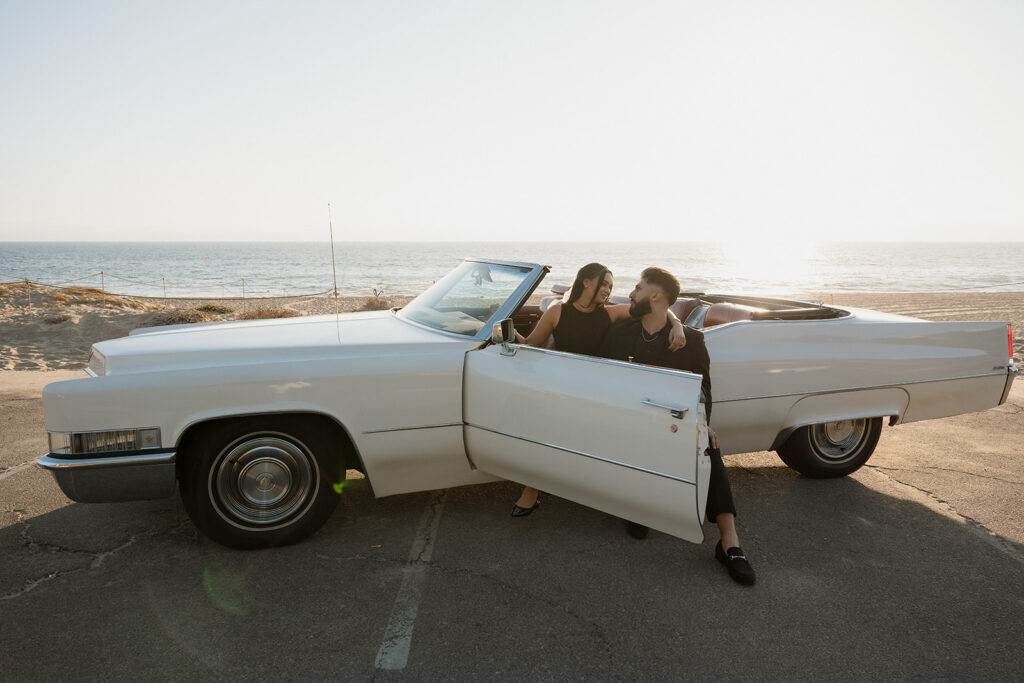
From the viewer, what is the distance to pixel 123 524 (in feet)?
12.9

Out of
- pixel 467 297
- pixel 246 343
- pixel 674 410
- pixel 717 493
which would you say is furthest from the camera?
pixel 467 297

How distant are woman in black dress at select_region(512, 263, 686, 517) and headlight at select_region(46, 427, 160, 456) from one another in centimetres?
205

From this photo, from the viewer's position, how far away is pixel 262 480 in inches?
140

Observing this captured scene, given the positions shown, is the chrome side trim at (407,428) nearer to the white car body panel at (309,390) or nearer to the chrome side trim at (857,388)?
the white car body panel at (309,390)

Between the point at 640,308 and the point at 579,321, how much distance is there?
433 millimetres

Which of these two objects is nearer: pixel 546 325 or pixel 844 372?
pixel 546 325

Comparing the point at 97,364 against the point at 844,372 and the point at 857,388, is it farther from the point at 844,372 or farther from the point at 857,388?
the point at 857,388

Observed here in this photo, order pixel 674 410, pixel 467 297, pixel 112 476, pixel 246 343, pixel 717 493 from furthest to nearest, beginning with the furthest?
1. pixel 467 297
2. pixel 246 343
3. pixel 717 493
4. pixel 112 476
5. pixel 674 410

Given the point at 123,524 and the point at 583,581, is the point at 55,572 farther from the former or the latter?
the point at 583,581

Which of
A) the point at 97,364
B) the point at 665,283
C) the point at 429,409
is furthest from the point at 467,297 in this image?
the point at 97,364

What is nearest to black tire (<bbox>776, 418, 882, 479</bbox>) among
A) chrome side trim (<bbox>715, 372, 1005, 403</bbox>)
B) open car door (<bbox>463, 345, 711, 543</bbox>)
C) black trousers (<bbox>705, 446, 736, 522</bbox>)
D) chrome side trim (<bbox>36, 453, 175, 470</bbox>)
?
chrome side trim (<bbox>715, 372, 1005, 403</bbox>)

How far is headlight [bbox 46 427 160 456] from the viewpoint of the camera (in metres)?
3.26

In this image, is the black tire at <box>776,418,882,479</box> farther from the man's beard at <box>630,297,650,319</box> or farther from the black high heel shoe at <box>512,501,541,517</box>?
the black high heel shoe at <box>512,501,541,517</box>

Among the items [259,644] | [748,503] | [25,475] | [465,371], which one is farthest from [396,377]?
[25,475]
